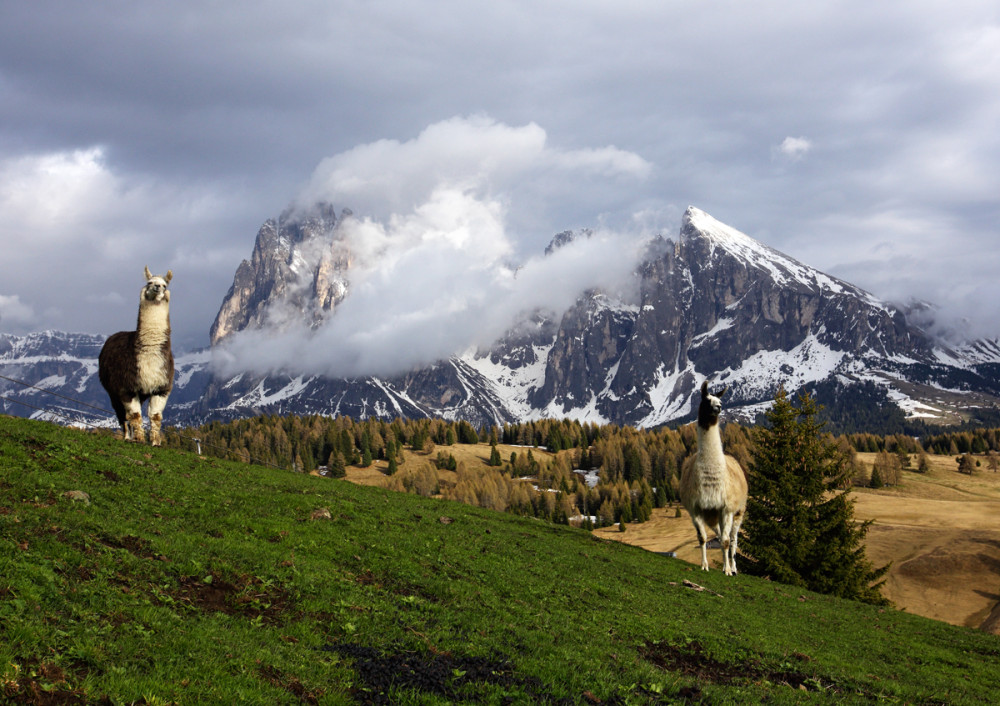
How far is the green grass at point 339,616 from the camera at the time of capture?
1012 cm

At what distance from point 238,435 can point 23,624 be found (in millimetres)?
166487

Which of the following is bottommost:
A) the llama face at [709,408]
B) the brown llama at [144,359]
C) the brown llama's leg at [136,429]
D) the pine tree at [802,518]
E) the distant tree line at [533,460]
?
the distant tree line at [533,460]

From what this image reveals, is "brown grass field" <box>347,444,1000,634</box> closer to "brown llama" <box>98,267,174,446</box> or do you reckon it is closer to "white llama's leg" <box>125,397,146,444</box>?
"brown llama" <box>98,267,174,446</box>

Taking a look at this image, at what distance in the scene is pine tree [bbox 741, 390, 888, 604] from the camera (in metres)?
38.6

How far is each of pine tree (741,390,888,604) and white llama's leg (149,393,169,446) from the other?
34592 mm

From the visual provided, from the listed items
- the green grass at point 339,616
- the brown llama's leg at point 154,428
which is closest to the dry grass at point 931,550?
the green grass at point 339,616

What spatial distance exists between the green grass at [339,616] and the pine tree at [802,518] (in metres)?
11.6

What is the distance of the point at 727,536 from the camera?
98.6ft

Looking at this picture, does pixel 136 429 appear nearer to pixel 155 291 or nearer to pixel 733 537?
pixel 155 291

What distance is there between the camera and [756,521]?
4200cm

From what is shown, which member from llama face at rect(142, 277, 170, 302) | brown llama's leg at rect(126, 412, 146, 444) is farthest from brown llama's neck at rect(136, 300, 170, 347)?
brown llama's leg at rect(126, 412, 146, 444)

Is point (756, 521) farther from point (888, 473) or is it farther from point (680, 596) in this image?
point (888, 473)

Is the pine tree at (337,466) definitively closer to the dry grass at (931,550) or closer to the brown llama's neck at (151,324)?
the dry grass at (931,550)

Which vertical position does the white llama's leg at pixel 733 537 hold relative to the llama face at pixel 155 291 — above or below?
below
